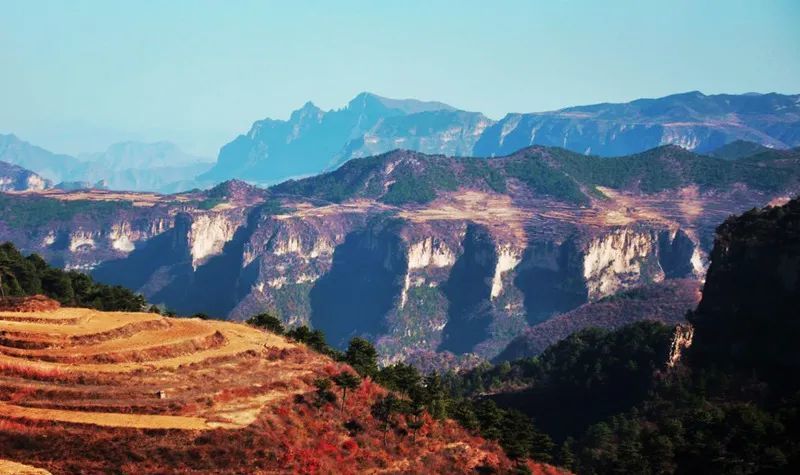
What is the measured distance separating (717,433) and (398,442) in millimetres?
34672

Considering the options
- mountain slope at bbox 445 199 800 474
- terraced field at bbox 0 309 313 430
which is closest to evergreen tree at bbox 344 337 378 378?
terraced field at bbox 0 309 313 430

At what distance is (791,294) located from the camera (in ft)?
324

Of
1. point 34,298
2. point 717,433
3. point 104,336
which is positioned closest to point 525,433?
point 717,433

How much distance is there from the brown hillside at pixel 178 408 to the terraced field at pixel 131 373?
65 mm

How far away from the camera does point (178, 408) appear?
39.7 meters

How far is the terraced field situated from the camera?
1497 inches

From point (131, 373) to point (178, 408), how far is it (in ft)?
14.0

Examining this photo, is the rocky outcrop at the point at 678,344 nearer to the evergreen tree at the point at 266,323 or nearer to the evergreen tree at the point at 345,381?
the evergreen tree at the point at 266,323

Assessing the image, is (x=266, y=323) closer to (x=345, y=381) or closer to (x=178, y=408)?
(x=345, y=381)

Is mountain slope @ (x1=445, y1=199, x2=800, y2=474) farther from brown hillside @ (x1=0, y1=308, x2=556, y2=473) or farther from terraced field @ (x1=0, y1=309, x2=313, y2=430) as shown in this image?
terraced field @ (x1=0, y1=309, x2=313, y2=430)

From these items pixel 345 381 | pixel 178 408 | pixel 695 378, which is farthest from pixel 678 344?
pixel 178 408

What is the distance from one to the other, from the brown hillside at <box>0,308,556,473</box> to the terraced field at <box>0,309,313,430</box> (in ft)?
0.21

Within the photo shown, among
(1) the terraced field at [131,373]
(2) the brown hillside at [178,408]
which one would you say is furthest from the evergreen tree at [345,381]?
(1) the terraced field at [131,373]

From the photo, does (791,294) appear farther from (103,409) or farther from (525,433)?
(103,409)
